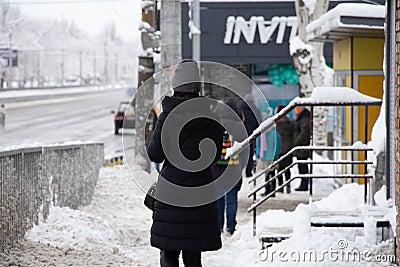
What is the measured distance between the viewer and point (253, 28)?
2958 cm

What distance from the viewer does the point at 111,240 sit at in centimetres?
962

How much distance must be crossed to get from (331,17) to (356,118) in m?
1.77

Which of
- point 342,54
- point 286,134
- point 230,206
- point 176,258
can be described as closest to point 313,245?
point 176,258

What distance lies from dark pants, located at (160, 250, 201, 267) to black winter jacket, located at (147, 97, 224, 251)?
0.16 m

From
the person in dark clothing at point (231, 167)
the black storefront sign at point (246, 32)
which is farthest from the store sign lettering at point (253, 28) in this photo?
the person in dark clothing at point (231, 167)

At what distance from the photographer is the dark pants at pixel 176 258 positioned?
6.39 meters

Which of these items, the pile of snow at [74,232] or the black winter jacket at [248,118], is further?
the black winter jacket at [248,118]

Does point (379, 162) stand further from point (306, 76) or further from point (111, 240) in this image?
point (306, 76)

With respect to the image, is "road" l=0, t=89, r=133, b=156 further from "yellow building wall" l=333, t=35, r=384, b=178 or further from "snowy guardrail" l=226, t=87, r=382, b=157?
"snowy guardrail" l=226, t=87, r=382, b=157

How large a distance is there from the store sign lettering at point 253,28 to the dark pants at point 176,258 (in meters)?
23.5

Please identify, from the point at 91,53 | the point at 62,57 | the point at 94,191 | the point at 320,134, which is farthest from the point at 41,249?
the point at 91,53

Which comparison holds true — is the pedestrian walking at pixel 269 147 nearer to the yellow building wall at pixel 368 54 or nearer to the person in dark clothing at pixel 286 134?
the person in dark clothing at pixel 286 134

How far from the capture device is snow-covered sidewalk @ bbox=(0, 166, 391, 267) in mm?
7668

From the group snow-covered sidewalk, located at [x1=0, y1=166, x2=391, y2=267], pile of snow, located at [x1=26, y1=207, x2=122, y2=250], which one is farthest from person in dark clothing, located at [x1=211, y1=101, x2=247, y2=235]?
pile of snow, located at [x1=26, y1=207, x2=122, y2=250]
